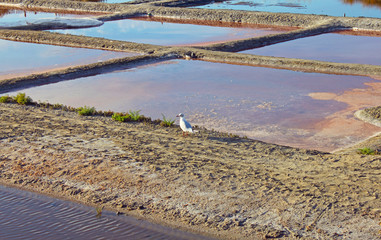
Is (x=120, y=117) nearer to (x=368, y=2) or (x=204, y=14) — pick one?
(x=204, y=14)

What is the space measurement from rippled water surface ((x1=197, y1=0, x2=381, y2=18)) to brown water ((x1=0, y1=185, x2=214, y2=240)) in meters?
29.9

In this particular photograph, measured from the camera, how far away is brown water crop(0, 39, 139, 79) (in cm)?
1806

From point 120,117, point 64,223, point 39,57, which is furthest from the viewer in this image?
point 39,57

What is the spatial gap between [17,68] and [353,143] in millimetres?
12933

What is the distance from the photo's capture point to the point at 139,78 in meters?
16.6

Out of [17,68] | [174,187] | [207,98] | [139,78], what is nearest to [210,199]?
[174,187]

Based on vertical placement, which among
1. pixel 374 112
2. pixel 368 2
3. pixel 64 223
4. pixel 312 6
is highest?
pixel 368 2

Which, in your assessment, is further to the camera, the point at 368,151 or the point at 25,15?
the point at 25,15

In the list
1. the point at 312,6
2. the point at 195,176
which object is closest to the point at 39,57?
the point at 195,176

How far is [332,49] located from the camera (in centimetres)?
2211

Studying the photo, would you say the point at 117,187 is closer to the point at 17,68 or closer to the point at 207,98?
the point at 207,98

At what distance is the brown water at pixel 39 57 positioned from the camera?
59.3 feet

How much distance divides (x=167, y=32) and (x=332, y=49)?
32.0ft

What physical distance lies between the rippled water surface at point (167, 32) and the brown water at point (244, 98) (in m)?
6.40
